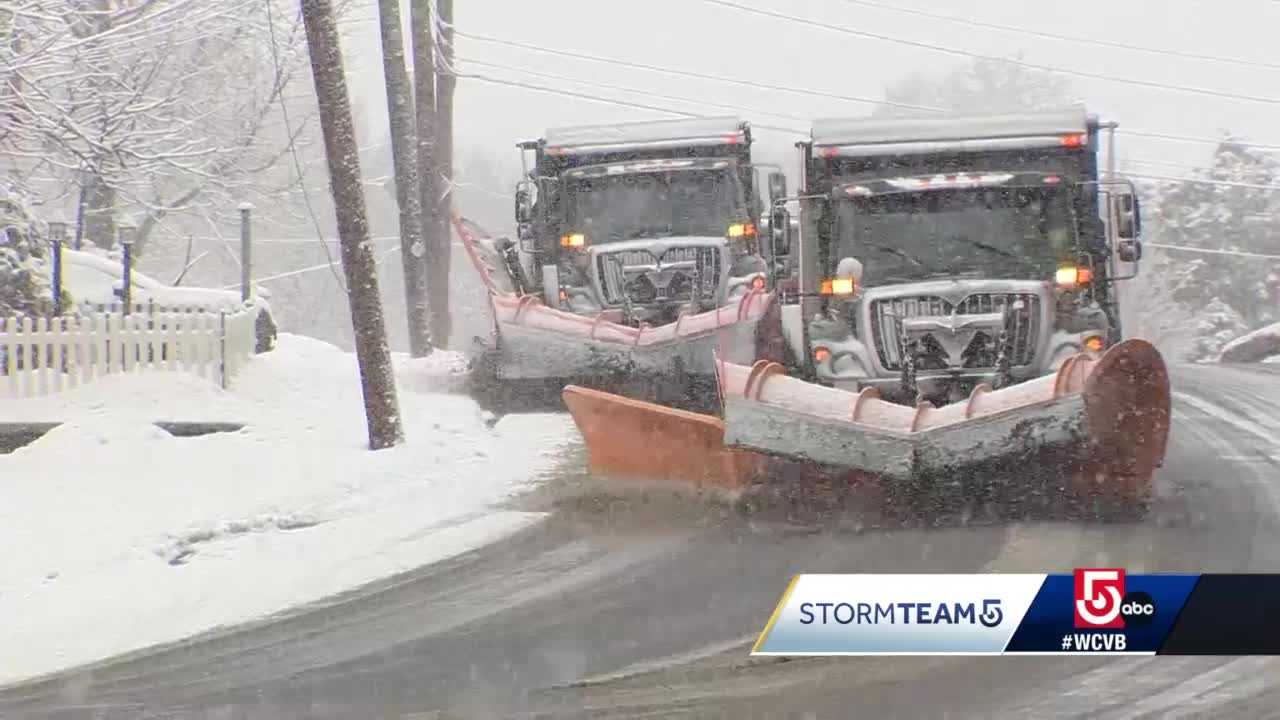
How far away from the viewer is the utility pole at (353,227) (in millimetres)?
12828

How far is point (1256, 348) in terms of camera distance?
84.6 feet

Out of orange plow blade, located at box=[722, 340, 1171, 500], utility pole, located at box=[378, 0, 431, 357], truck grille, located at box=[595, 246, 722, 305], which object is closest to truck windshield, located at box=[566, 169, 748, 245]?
truck grille, located at box=[595, 246, 722, 305]

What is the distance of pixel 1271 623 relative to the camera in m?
6.51

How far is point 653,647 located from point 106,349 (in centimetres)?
1042

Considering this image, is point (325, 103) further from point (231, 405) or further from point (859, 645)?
point (859, 645)

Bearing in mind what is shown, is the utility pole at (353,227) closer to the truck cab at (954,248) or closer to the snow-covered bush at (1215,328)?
the truck cab at (954,248)

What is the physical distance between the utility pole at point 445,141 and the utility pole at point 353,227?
11.1 m

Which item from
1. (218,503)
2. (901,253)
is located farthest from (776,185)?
(218,503)

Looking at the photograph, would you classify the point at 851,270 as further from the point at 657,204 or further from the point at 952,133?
the point at 657,204

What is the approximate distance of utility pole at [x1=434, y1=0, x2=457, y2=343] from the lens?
24734mm

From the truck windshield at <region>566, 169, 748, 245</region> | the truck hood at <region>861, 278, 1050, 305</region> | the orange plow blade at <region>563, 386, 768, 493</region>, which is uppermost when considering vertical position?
the truck windshield at <region>566, 169, 748, 245</region>

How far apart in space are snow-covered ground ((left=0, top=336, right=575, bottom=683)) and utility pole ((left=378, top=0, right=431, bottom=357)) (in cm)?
562

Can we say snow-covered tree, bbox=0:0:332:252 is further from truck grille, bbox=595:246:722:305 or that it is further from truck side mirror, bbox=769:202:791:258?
truck side mirror, bbox=769:202:791:258

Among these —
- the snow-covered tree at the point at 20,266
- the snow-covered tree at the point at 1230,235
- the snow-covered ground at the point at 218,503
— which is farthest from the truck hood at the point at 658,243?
the snow-covered tree at the point at 1230,235
